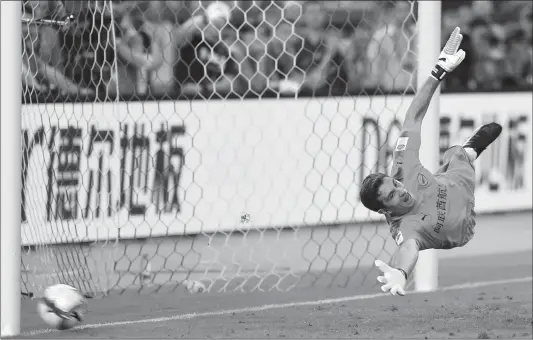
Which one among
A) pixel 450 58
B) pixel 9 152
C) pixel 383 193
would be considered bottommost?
pixel 383 193

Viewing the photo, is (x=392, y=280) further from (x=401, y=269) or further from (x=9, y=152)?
(x=9, y=152)

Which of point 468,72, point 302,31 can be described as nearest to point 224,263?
point 302,31

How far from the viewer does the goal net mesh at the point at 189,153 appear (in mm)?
8570

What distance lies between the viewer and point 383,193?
616 cm

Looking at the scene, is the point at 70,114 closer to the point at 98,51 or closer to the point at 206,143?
the point at 98,51

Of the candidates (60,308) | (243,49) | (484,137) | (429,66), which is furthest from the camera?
(243,49)

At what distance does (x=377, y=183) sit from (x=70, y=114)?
11.3 ft

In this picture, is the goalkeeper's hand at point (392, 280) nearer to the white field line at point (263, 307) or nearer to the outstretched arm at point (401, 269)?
the outstretched arm at point (401, 269)

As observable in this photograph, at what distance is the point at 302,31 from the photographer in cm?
1320

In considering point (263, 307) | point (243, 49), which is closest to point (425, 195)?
point (263, 307)

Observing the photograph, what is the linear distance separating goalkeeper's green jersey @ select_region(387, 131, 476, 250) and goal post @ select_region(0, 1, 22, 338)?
6.92ft

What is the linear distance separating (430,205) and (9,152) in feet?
7.75

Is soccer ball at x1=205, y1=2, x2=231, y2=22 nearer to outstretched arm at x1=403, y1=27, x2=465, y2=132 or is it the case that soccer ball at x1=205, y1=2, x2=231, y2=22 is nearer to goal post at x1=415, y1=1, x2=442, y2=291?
goal post at x1=415, y1=1, x2=442, y2=291

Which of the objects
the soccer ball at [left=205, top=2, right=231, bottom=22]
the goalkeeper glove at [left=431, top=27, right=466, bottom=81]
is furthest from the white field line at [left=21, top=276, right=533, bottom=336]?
the soccer ball at [left=205, top=2, right=231, bottom=22]
